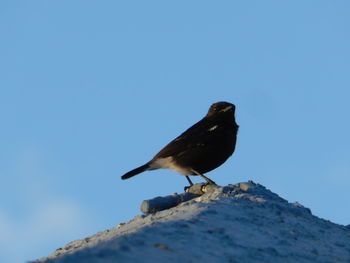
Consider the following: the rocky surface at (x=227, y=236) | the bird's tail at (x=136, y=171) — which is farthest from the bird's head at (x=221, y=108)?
the rocky surface at (x=227, y=236)

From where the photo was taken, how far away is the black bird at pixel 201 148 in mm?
10672

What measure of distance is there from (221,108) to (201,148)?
97 centimetres

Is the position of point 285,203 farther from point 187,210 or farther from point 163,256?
point 163,256

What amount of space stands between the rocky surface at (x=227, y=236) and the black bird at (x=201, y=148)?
1.32 meters

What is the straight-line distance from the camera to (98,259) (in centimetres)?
530

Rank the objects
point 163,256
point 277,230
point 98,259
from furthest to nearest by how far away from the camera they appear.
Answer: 1. point 277,230
2. point 163,256
3. point 98,259

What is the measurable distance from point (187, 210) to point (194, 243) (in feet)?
4.65

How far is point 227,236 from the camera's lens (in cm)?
684

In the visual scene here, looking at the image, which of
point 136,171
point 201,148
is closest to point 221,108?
point 201,148

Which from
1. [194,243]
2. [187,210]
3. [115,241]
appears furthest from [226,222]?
[115,241]

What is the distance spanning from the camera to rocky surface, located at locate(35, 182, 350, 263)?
229 inches

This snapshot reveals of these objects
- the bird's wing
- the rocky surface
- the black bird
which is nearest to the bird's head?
the black bird

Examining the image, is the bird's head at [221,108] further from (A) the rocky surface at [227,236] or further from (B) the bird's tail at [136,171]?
(A) the rocky surface at [227,236]

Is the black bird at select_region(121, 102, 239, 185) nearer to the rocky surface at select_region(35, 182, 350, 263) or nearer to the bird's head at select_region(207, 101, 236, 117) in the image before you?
the bird's head at select_region(207, 101, 236, 117)
